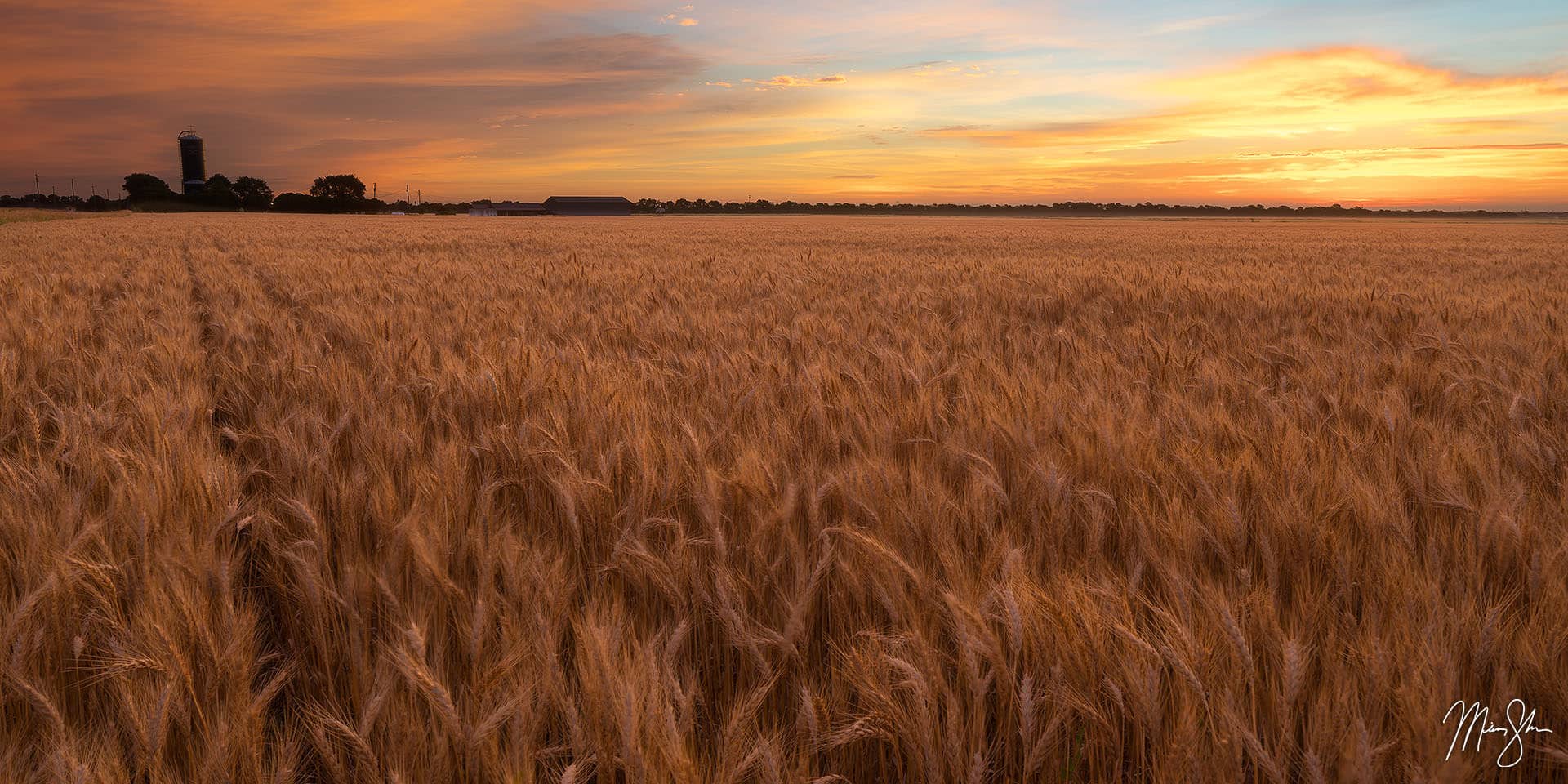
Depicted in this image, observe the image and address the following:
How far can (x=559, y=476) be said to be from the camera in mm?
1955

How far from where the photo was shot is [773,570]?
1.48m

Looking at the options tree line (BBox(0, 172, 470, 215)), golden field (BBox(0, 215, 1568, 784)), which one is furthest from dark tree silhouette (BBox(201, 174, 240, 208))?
golden field (BBox(0, 215, 1568, 784))

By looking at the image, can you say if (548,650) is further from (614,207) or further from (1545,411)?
(614,207)

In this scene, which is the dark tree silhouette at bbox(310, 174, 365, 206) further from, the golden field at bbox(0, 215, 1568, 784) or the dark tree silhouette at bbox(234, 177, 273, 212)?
the golden field at bbox(0, 215, 1568, 784)

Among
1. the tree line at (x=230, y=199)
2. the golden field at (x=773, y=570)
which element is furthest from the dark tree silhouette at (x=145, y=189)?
the golden field at (x=773, y=570)

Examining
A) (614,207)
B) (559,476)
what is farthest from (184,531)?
(614,207)

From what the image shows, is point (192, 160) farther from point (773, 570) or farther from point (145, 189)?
point (773, 570)

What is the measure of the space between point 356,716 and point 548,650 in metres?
0.34
